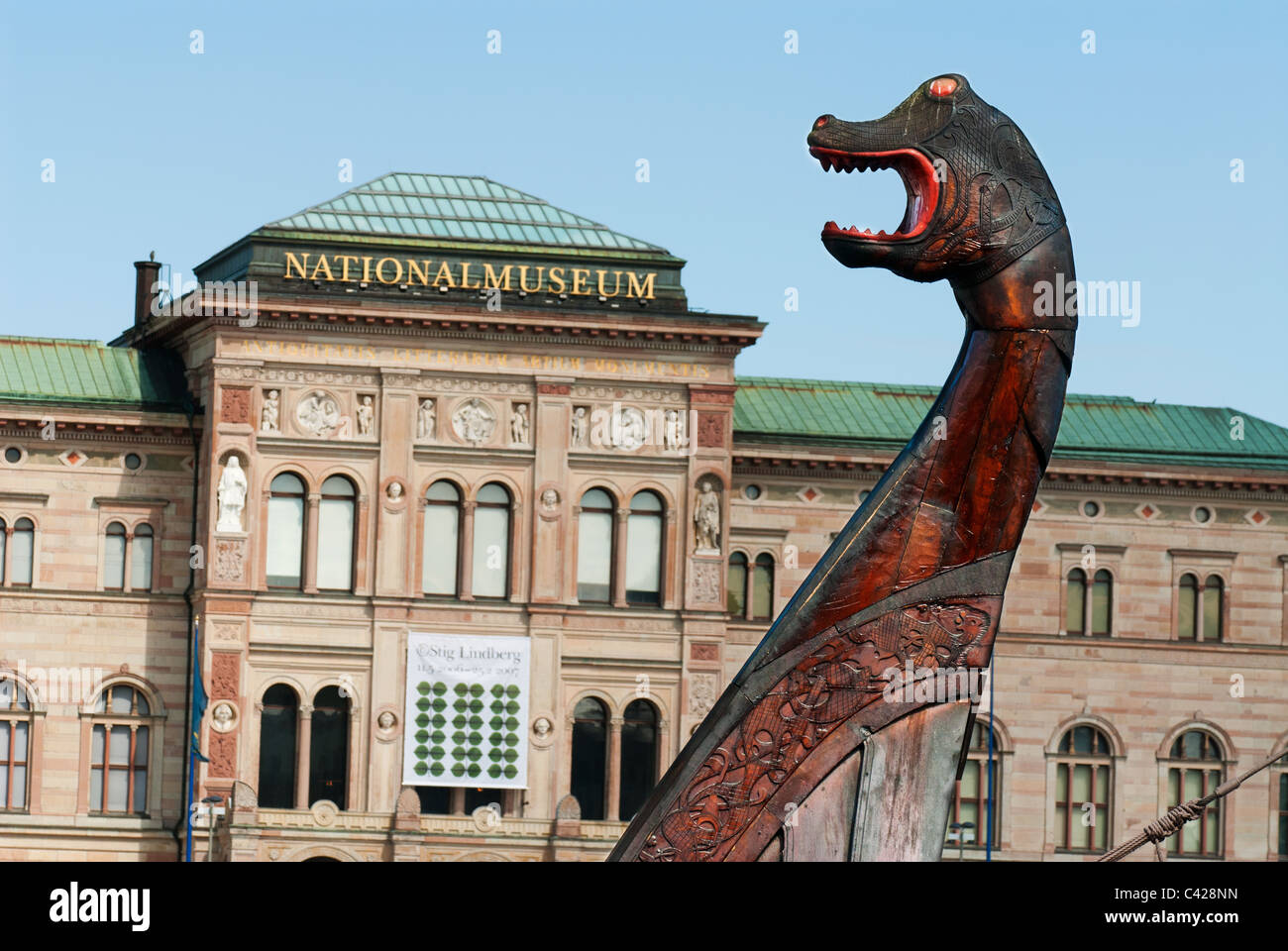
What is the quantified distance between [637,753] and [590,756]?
1000mm

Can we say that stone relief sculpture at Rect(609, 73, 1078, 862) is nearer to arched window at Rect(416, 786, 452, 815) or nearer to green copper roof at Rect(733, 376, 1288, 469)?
arched window at Rect(416, 786, 452, 815)

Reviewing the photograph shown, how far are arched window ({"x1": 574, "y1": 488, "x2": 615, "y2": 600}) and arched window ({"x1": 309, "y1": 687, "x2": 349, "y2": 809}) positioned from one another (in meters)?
5.67

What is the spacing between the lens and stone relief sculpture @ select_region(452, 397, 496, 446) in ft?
196

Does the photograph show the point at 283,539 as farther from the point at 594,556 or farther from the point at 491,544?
the point at 594,556

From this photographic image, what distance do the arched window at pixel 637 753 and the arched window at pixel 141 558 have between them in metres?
10.5

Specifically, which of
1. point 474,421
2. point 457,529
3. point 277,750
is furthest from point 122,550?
point 474,421

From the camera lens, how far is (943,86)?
→ 48.0ft

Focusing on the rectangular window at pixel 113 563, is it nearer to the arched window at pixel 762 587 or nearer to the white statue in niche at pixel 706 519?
the white statue in niche at pixel 706 519

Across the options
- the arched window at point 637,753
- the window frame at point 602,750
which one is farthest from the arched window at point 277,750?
the arched window at point 637,753
